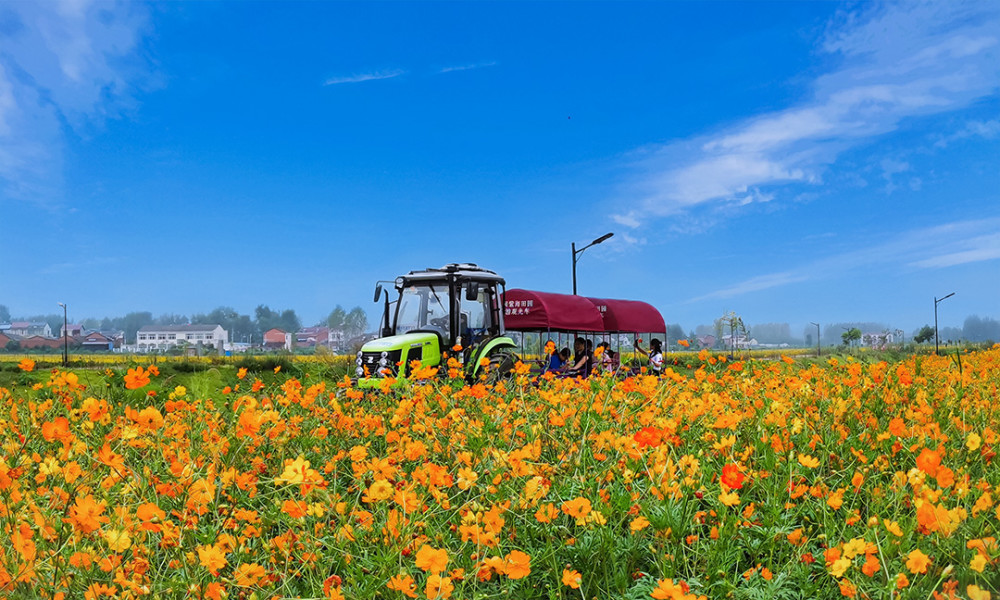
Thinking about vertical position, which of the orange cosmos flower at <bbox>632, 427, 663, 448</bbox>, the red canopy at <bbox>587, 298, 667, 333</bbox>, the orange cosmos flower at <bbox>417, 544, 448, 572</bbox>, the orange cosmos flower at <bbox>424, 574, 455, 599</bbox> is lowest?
the orange cosmos flower at <bbox>424, 574, 455, 599</bbox>

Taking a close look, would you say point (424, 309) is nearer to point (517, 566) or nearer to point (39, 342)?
point (517, 566)

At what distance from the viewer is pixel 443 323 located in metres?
12.3

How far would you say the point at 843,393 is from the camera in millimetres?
4809

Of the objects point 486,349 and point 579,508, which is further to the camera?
point 486,349

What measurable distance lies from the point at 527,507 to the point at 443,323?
949 centimetres

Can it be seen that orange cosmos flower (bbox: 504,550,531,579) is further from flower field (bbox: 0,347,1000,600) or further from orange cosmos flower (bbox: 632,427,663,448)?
orange cosmos flower (bbox: 632,427,663,448)

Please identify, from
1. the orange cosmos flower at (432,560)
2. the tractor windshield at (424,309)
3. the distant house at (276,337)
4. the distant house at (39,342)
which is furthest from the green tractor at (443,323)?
the distant house at (276,337)

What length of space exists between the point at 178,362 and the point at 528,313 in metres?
8.87

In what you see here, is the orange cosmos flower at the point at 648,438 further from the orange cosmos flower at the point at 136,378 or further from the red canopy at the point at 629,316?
the red canopy at the point at 629,316

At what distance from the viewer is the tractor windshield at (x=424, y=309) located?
12234 mm

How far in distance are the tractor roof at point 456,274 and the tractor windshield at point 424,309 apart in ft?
0.61

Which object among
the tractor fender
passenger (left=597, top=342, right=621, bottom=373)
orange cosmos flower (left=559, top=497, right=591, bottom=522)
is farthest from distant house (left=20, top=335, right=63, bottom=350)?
orange cosmos flower (left=559, top=497, right=591, bottom=522)

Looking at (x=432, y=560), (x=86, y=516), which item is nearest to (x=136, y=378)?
(x=86, y=516)

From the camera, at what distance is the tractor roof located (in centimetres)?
1202
